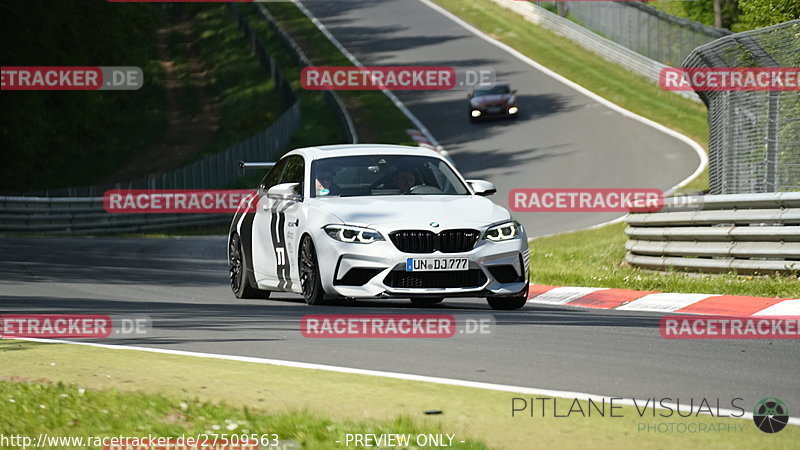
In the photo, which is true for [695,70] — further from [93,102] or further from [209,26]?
[209,26]

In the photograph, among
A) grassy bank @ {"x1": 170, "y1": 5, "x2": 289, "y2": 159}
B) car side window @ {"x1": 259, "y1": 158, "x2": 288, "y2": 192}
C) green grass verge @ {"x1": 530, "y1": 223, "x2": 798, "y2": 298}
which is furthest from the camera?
grassy bank @ {"x1": 170, "y1": 5, "x2": 289, "y2": 159}

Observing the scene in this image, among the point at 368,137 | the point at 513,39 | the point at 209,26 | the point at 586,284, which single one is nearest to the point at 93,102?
the point at 368,137

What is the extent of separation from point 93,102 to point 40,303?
123ft

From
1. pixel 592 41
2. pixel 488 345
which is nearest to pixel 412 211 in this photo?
pixel 488 345

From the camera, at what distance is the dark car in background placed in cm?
4847

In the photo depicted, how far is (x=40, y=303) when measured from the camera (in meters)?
13.7

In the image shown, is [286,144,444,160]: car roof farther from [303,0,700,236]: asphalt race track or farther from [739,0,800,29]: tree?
[739,0,800,29]: tree

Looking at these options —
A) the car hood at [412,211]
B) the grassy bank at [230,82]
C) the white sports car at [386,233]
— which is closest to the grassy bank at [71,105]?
the grassy bank at [230,82]

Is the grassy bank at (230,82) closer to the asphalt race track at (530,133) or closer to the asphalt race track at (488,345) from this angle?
the asphalt race track at (530,133)

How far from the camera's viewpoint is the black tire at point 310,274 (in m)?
12.3

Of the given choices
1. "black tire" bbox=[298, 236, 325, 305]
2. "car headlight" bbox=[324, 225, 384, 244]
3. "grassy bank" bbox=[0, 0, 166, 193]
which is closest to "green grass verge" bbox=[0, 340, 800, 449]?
"car headlight" bbox=[324, 225, 384, 244]

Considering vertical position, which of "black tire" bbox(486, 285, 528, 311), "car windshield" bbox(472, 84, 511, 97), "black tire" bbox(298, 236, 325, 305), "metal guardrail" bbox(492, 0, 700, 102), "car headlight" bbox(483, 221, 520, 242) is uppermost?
"metal guardrail" bbox(492, 0, 700, 102)

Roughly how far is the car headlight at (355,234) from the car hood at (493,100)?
1442 inches

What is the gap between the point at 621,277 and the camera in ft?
52.5
